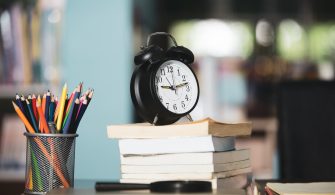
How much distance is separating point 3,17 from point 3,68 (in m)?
0.21

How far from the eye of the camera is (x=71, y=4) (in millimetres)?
2688

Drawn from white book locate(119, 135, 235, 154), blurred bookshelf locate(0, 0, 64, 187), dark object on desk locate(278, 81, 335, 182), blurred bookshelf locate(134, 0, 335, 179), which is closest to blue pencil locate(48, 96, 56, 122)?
white book locate(119, 135, 235, 154)

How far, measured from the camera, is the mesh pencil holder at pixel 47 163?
1.03 metres

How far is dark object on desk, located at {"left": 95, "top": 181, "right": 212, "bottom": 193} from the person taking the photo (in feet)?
2.99

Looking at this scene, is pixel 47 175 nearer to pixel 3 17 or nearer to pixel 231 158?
pixel 231 158

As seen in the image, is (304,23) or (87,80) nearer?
(87,80)

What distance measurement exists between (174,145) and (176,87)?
0.16 meters

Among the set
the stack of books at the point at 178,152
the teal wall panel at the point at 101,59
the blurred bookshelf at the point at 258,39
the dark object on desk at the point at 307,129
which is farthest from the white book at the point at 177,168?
the blurred bookshelf at the point at 258,39

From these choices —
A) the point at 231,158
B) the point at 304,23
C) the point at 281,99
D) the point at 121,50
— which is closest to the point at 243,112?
the point at 304,23

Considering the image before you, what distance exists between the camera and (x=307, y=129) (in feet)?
6.26

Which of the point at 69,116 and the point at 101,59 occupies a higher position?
the point at 101,59

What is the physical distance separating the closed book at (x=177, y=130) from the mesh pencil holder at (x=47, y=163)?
0.27 feet

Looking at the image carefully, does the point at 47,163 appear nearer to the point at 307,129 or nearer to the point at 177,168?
the point at 177,168

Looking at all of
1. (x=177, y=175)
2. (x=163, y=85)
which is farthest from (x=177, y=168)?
(x=163, y=85)
